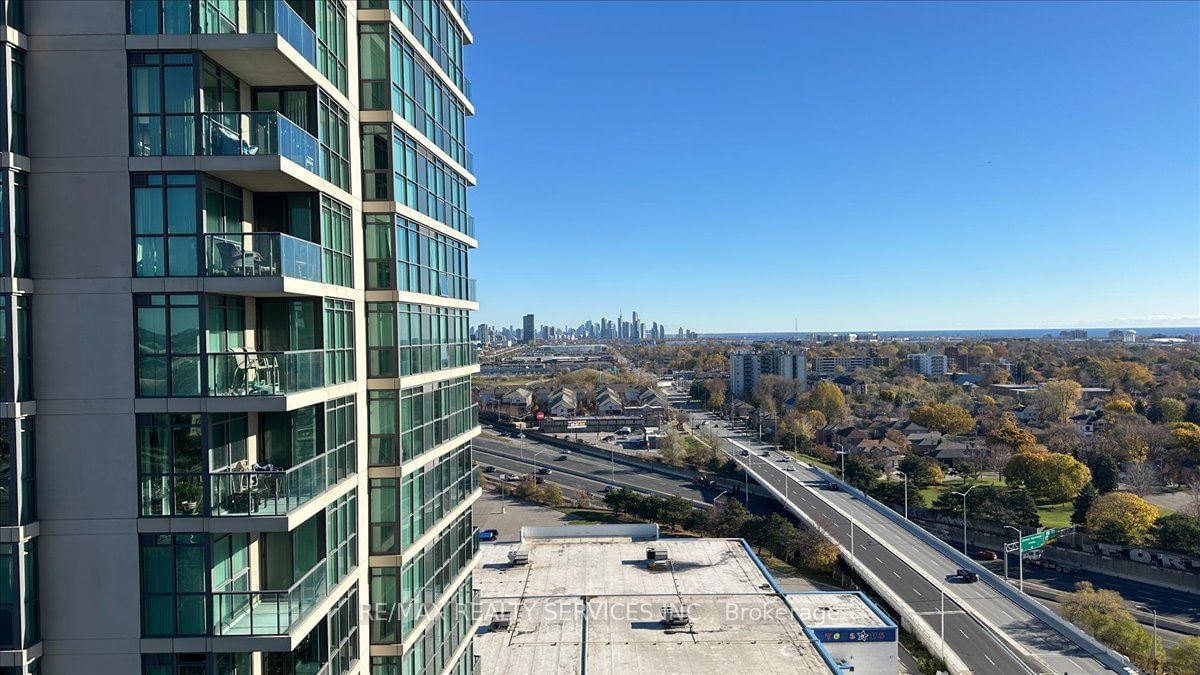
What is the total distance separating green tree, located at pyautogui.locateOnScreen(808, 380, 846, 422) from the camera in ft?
336

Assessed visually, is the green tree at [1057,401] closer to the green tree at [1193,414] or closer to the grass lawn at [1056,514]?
the green tree at [1193,414]

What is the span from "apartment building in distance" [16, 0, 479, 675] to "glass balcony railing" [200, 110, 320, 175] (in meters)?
0.04

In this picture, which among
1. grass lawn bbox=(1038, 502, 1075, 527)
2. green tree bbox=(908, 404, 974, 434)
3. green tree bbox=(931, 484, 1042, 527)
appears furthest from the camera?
green tree bbox=(908, 404, 974, 434)

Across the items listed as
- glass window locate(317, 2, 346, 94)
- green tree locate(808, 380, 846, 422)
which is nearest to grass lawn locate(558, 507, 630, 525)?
green tree locate(808, 380, 846, 422)

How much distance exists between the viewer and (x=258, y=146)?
8508 millimetres

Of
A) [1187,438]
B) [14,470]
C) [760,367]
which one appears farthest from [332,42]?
[760,367]

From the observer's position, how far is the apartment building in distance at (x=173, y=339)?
7.68 metres

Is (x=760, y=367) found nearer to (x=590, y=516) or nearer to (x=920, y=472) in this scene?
(x=920, y=472)

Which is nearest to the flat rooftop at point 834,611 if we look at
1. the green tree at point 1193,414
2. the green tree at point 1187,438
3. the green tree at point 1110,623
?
the green tree at point 1110,623

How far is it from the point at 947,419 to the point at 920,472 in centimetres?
2355

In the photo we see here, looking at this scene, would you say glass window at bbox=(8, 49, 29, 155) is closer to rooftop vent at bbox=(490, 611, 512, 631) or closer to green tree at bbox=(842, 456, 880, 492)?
rooftop vent at bbox=(490, 611, 512, 631)

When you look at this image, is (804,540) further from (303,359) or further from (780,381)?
(780,381)

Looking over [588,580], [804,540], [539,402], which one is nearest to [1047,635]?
[804,540]

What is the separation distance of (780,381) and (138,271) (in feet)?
404
